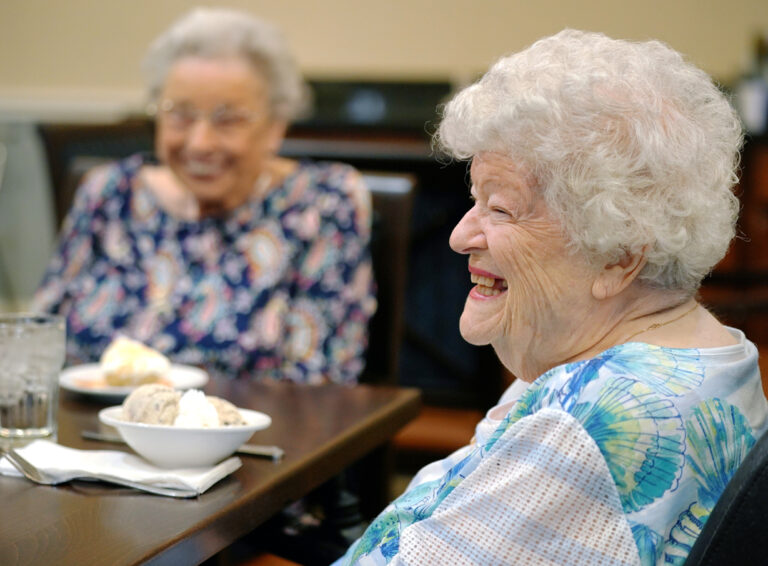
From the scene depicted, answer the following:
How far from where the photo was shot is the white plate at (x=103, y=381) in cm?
154

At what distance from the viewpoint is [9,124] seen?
17.6 feet

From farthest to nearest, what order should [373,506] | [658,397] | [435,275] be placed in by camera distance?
[435,275]
[373,506]
[658,397]

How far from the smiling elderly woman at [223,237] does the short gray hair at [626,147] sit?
3.76 feet

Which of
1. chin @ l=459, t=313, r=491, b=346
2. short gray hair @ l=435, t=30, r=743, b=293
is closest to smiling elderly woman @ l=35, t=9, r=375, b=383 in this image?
chin @ l=459, t=313, r=491, b=346

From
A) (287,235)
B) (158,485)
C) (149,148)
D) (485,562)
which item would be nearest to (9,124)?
(149,148)

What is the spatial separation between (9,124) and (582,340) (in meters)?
4.95

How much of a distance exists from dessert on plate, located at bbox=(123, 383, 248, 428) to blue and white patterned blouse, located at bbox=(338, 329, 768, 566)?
35 cm

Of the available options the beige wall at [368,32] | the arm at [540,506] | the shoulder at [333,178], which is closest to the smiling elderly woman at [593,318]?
the arm at [540,506]

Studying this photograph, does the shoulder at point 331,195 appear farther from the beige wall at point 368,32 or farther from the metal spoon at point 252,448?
the beige wall at point 368,32

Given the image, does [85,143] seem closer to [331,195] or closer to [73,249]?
[73,249]

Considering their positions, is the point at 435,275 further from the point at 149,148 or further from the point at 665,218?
the point at 665,218

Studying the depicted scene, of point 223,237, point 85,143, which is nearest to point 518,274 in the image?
point 223,237

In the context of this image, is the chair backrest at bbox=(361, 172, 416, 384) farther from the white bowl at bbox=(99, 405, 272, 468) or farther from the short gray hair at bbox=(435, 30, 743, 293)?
the short gray hair at bbox=(435, 30, 743, 293)

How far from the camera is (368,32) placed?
569cm
